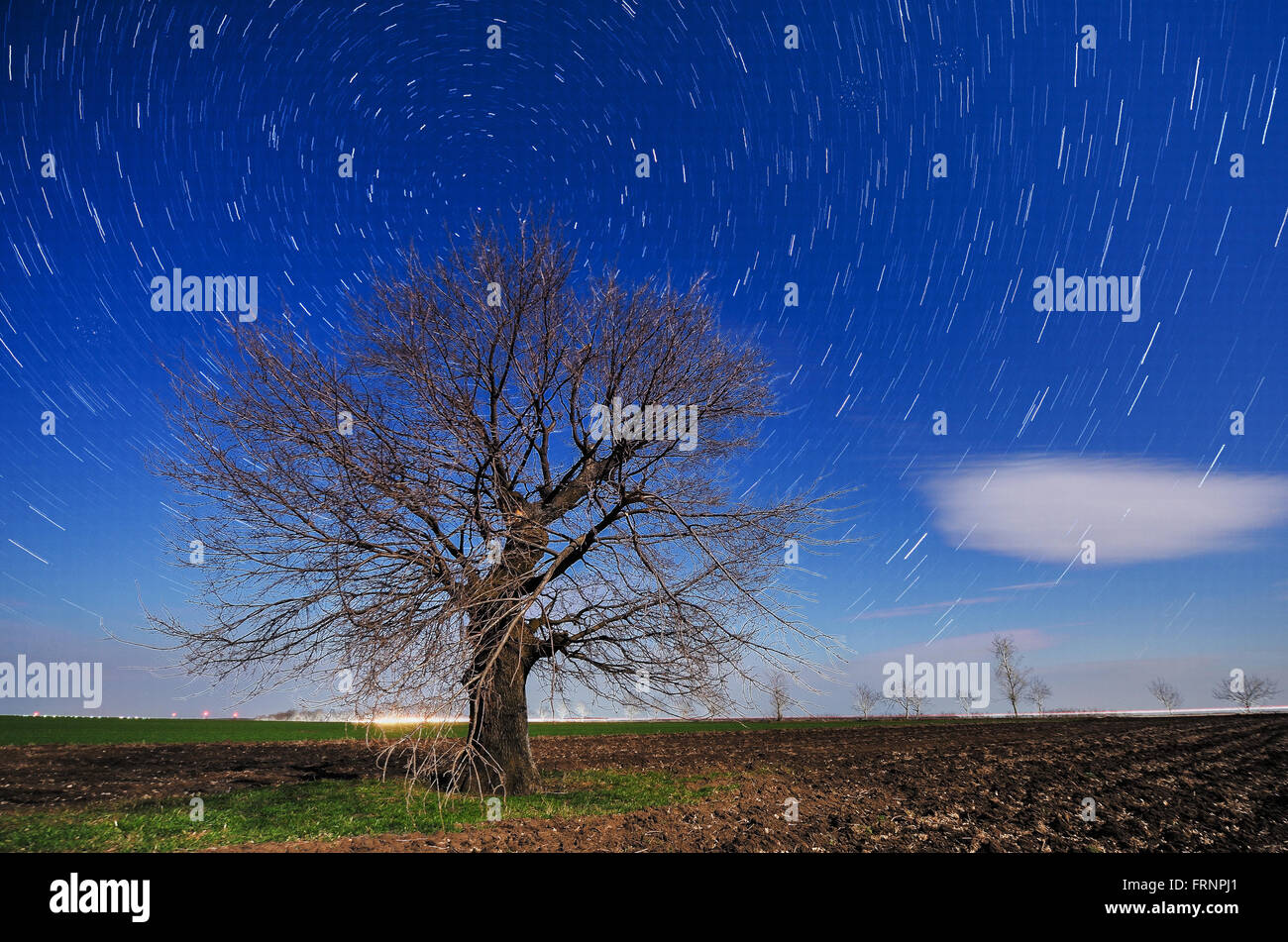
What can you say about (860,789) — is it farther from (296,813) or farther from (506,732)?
(296,813)

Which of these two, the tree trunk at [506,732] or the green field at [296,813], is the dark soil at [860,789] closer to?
the green field at [296,813]

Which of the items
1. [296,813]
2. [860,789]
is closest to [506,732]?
[296,813]

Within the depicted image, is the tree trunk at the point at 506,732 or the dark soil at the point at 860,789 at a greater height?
the tree trunk at the point at 506,732

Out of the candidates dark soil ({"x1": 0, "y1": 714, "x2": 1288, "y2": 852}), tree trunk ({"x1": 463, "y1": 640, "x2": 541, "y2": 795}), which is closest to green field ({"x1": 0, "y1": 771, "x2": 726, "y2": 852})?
tree trunk ({"x1": 463, "y1": 640, "x2": 541, "y2": 795})

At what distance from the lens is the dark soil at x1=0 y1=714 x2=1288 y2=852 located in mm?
9680

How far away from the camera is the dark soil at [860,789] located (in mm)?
9680

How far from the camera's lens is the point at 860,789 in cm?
1431

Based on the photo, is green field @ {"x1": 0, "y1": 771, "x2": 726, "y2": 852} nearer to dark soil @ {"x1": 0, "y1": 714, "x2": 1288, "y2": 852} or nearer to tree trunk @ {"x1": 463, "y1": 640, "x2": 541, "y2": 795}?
tree trunk @ {"x1": 463, "y1": 640, "x2": 541, "y2": 795}

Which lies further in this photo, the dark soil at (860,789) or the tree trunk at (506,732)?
the tree trunk at (506,732)

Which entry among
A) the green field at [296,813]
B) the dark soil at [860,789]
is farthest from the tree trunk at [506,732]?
the dark soil at [860,789]
